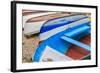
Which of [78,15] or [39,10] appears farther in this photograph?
[78,15]

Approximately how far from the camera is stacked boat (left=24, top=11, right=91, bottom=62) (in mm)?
1441

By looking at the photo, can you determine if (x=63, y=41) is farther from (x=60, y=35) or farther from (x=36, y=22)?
(x=36, y=22)

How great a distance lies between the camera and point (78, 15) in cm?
154

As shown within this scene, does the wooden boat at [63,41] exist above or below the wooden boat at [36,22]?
below

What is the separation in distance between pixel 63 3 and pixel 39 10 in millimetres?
187

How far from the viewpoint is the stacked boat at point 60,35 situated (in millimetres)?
1441

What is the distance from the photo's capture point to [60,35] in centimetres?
150

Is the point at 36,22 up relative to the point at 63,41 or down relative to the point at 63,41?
up

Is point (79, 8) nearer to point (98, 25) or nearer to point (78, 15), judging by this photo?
point (78, 15)

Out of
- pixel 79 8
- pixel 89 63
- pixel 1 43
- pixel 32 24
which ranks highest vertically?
pixel 79 8

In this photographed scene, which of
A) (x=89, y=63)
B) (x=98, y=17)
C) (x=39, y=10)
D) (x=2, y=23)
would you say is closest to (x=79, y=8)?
(x=98, y=17)

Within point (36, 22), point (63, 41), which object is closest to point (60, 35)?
point (63, 41)

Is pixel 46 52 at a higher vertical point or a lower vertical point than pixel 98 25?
lower

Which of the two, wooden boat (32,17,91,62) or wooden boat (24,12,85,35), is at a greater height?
wooden boat (24,12,85,35)
